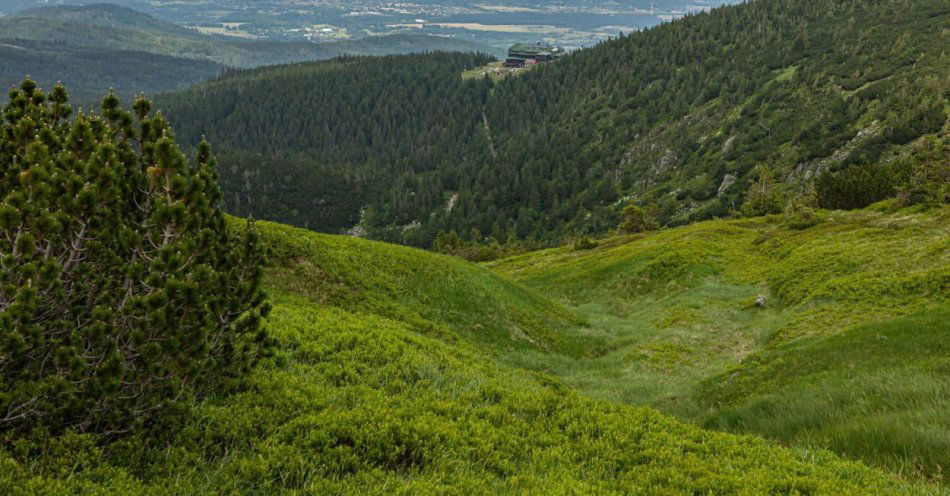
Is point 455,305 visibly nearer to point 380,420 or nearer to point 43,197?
point 380,420

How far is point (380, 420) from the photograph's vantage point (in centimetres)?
1029

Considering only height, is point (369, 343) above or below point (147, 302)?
below

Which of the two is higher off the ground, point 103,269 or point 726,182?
point 103,269

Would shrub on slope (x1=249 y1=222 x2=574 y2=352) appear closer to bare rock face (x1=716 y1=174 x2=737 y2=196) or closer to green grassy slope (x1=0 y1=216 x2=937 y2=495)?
green grassy slope (x1=0 y1=216 x2=937 y2=495)

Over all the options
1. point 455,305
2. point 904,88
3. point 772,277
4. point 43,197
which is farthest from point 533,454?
point 904,88

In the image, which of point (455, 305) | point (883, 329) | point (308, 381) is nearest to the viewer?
point (308, 381)


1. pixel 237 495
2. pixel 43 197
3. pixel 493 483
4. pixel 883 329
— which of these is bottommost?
pixel 883 329

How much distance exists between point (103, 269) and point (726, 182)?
200151mm

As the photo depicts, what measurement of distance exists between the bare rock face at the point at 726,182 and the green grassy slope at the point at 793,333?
12491 cm

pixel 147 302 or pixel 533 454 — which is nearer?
pixel 147 302

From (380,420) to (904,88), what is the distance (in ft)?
658

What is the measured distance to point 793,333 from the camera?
27.2 metres

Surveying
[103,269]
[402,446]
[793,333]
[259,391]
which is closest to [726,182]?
[793,333]

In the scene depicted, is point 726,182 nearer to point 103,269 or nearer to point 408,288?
point 408,288
